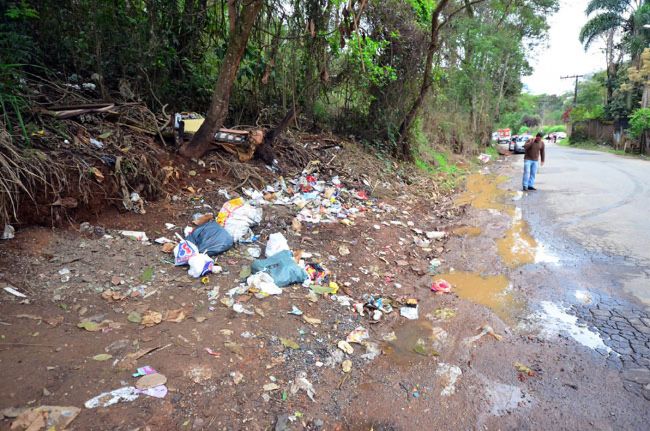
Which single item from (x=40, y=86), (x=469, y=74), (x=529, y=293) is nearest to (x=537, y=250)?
(x=529, y=293)

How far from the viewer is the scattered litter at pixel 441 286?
4.07 meters

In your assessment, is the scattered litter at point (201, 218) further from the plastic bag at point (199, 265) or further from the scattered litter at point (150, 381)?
the scattered litter at point (150, 381)

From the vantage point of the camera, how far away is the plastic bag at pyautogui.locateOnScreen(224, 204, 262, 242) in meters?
4.25

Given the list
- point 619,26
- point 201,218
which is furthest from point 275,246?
point 619,26

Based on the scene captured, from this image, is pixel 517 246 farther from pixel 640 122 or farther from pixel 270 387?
pixel 640 122

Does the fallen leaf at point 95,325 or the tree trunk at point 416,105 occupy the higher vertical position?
the tree trunk at point 416,105

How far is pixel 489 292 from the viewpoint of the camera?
13.2 feet

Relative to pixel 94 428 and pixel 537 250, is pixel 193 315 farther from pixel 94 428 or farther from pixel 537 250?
pixel 537 250

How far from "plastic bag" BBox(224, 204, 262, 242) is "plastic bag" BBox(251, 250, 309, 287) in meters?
0.58

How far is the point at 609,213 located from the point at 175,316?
6822 mm

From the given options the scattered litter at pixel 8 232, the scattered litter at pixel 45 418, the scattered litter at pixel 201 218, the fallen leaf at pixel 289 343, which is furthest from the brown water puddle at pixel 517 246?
the scattered litter at pixel 8 232

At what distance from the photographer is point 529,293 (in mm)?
3896

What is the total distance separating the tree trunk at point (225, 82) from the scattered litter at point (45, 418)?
12.8 ft

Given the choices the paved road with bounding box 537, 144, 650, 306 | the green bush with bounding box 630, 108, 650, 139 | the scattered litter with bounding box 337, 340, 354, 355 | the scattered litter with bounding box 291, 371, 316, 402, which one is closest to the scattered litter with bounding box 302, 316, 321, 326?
the scattered litter with bounding box 337, 340, 354, 355
